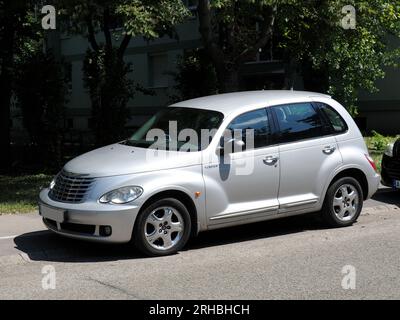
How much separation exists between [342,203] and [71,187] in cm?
362

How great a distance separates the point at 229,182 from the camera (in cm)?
709

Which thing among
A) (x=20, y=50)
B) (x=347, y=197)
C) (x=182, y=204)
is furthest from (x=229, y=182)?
(x=20, y=50)

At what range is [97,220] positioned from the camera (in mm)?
→ 6445

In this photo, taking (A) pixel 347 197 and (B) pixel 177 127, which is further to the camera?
(A) pixel 347 197

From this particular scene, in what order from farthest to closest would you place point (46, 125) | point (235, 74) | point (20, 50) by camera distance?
point (20, 50) → point (46, 125) → point (235, 74)

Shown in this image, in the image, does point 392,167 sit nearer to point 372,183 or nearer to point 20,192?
point 372,183

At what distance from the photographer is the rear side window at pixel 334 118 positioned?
812 cm

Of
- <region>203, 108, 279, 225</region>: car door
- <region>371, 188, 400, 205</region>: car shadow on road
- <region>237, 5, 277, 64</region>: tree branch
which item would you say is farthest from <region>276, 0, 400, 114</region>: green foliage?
<region>203, 108, 279, 225</region>: car door

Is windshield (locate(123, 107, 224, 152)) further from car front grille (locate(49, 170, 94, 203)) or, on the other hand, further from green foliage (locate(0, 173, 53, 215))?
green foliage (locate(0, 173, 53, 215))

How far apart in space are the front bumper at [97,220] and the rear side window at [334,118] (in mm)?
3082

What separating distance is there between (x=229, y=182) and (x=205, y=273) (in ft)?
4.41

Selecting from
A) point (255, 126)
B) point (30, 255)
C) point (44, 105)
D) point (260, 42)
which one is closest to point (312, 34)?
point (260, 42)

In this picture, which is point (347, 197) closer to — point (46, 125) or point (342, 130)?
point (342, 130)
